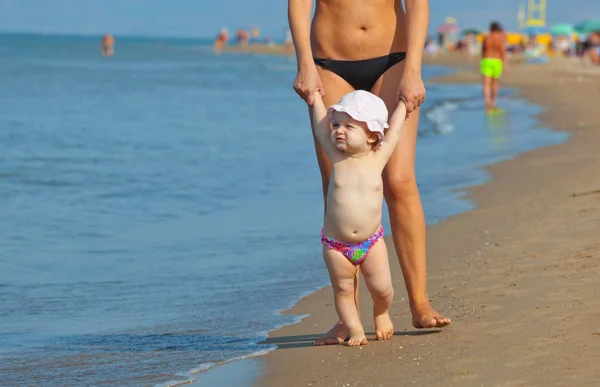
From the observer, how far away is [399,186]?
4.22 metres

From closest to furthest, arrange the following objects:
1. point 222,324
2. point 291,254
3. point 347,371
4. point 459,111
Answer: point 347,371 < point 222,324 < point 291,254 < point 459,111

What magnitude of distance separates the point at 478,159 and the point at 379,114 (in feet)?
24.5

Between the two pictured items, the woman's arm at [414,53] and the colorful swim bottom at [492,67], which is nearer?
the woman's arm at [414,53]

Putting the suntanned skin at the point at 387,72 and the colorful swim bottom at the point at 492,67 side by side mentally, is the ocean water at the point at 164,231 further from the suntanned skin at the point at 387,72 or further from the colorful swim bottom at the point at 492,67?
the colorful swim bottom at the point at 492,67

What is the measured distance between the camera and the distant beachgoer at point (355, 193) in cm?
390

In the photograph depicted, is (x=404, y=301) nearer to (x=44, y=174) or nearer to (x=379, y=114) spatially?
(x=379, y=114)

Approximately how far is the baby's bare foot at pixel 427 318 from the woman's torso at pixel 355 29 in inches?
41.3

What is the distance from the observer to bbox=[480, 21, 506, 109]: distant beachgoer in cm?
1873

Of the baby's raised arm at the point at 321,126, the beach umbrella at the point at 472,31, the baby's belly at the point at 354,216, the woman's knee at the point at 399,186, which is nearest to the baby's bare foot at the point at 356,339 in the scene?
the baby's belly at the point at 354,216

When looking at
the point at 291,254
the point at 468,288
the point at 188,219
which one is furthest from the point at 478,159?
the point at 468,288

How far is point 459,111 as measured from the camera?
19.3 m

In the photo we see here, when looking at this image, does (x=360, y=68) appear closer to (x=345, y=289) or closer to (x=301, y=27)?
(x=301, y=27)

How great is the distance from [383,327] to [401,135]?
2.55ft

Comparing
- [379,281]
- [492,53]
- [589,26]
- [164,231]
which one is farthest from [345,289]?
[589,26]
